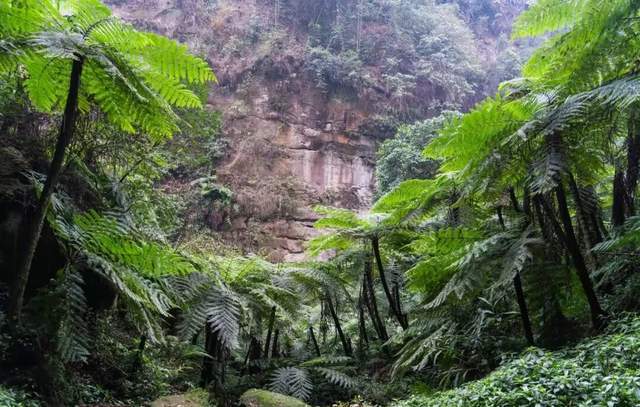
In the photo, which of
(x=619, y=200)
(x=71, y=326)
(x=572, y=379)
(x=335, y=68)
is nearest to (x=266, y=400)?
(x=71, y=326)

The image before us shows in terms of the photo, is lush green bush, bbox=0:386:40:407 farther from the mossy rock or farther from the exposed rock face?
the exposed rock face

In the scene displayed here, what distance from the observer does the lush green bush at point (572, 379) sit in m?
2.07

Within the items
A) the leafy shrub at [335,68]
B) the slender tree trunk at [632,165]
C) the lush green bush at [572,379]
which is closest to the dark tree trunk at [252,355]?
the lush green bush at [572,379]

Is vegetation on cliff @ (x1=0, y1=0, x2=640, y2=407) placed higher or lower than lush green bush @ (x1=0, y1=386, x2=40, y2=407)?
higher

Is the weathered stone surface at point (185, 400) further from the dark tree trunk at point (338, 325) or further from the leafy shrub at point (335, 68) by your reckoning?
the leafy shrub at point (335, 68)

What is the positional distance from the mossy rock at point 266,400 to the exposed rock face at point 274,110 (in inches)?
489

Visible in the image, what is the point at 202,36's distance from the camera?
19.3 m

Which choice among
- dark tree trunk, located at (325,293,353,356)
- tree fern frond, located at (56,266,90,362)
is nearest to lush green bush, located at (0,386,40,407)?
tree fern frond, located at (56,266,90,362)

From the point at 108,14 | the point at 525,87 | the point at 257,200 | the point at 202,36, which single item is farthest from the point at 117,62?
the point at 202,36

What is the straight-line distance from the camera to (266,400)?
4.50 m

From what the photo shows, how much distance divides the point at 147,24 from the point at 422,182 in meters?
17.8

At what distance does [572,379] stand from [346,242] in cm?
438

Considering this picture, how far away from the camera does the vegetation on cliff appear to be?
2.72 m

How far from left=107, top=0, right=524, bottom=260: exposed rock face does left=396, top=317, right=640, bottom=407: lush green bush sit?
47.6 feet
